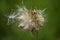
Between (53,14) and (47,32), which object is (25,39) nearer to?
(47,32)

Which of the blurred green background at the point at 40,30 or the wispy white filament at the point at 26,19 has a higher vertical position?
the blurred green background at the point at 40,30

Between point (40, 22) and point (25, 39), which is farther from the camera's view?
point (25, 39)

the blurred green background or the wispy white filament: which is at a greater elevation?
the blurred green background

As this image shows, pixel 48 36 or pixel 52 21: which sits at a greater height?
pixel 52 21

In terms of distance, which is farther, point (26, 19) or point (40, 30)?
point (40, 30)

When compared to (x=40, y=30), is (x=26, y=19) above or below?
below

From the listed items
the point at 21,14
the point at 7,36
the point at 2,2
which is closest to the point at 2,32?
the point at 7,36

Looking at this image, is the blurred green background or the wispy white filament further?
the blurred green background

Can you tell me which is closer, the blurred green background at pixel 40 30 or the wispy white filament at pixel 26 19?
the wispy white filament at pixel 26 19
